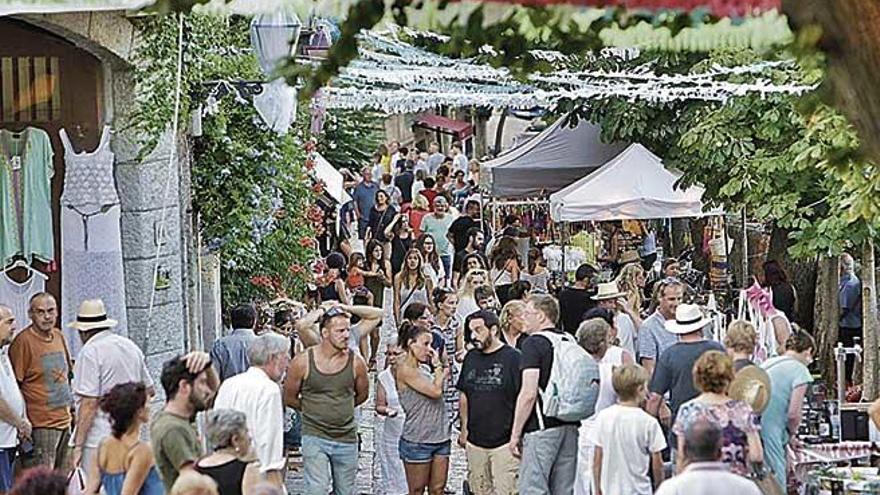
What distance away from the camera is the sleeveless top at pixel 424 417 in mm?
10797

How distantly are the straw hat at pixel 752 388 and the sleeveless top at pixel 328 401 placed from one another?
236 centimetres

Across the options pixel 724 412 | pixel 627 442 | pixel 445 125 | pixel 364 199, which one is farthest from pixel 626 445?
pixel 445 125

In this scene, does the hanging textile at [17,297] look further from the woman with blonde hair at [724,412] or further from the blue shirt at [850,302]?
the blue shirt at [850,302]

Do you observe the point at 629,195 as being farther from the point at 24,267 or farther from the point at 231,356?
the point at 24,267

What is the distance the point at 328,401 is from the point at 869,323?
7113 mm

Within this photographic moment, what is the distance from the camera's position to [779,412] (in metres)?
9.95

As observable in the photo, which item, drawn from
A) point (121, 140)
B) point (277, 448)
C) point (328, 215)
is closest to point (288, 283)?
point (121, 140)

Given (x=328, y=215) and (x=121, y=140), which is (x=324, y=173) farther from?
(x=121, y=140)

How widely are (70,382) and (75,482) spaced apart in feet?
6.70

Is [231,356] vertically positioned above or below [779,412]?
above

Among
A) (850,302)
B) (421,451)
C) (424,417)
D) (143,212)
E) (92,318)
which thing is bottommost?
(421,451)

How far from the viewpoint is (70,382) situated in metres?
10.6

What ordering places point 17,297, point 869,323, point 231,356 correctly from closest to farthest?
point 231,356, point 17,297, point 869,323

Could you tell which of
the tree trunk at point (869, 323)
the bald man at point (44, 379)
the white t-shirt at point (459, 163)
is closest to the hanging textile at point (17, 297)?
the bald man at point (44, 379)
